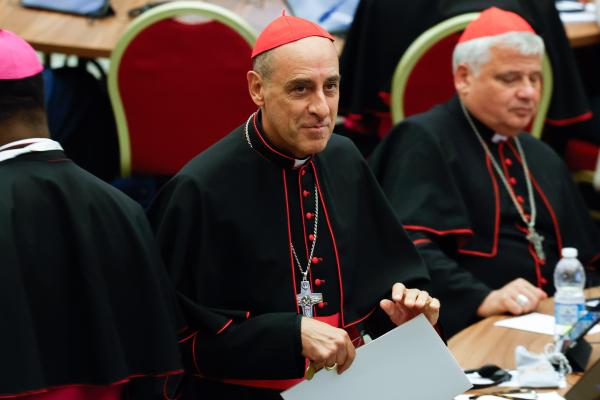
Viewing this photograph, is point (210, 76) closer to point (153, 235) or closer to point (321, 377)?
point (153, 235)

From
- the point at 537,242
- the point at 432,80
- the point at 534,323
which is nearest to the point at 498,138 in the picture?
the point at 537,242

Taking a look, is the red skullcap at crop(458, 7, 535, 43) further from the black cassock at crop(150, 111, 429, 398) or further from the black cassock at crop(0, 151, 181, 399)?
the black cassock at crop(0, 151, 181, 399)

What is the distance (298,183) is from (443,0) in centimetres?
241

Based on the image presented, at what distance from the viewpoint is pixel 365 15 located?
211 inches

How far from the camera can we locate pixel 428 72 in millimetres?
4859

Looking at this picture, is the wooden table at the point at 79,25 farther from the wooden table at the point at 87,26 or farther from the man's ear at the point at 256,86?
the man's ear at the point at 256,86

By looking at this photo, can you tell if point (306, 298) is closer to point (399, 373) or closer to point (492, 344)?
point (399, 373)

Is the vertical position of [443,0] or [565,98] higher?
[443,0]

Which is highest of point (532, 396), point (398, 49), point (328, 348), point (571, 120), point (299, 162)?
point (398, 49)

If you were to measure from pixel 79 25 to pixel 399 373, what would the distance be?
9.43 feet

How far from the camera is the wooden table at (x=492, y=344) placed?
3.39 m

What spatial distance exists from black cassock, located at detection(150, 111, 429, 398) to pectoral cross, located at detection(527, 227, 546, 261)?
1.15 metres

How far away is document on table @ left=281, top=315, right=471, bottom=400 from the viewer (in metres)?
2.75

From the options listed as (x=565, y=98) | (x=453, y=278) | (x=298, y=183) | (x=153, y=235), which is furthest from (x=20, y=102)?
(x=565, y=98)
